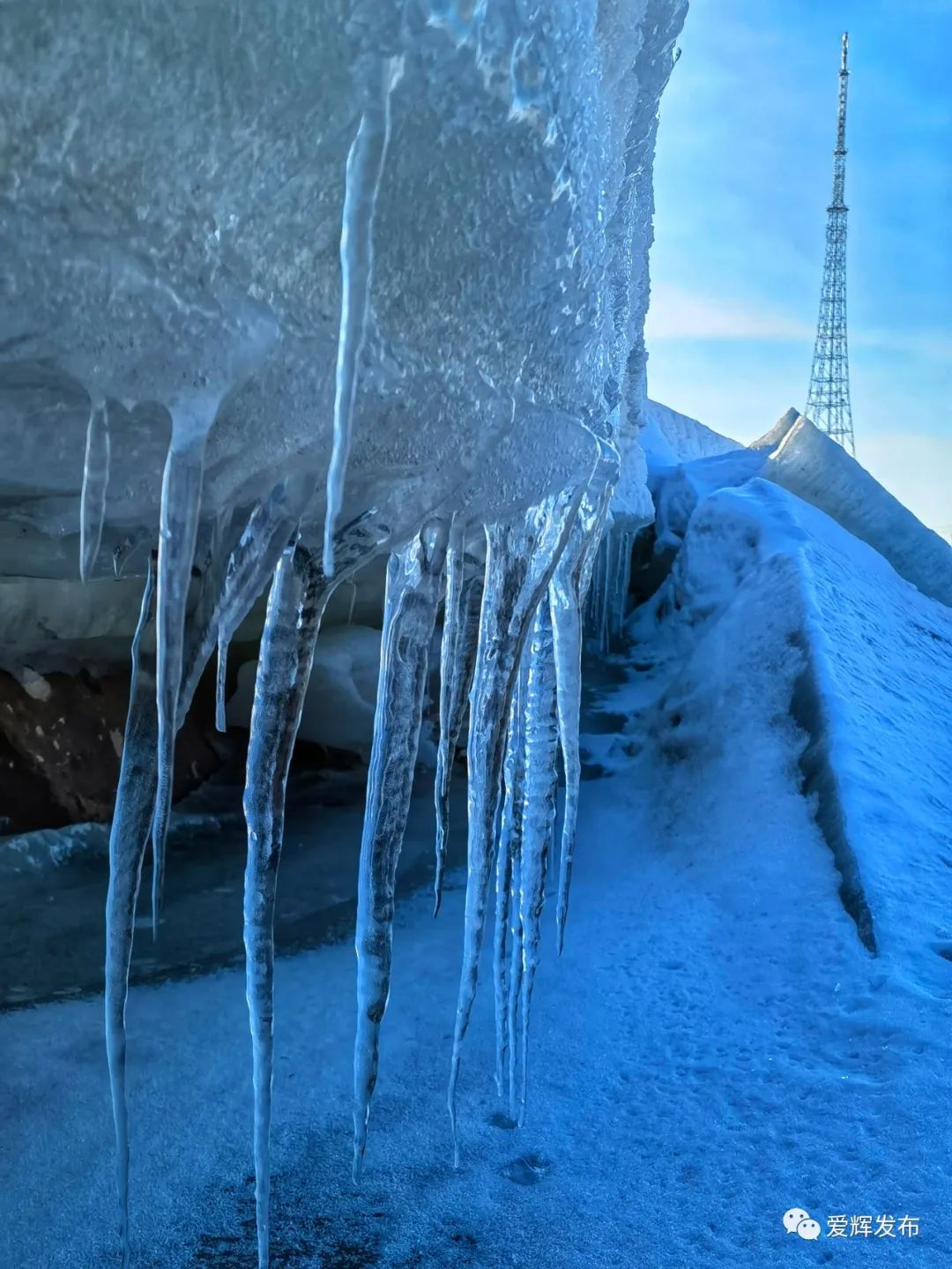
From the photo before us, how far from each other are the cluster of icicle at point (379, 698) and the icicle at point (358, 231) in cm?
20

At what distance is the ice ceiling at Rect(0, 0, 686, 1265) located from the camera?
34.3 inches

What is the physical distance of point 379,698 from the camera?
153 centimetres

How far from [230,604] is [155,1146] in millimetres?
1369

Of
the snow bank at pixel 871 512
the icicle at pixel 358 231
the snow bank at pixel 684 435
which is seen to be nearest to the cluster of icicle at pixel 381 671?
the icicle at pixel 358 231

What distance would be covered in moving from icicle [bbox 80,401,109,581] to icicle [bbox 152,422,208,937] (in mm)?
72

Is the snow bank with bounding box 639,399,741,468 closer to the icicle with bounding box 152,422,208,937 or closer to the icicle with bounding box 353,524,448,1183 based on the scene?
the icicle with bounding box 353,524,448,1183

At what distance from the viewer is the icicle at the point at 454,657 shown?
1.64 meters

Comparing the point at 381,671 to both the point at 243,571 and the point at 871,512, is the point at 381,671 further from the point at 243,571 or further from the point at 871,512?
the point at 871,512

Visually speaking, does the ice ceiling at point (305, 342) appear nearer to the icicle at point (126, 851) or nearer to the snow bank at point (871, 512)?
the icicle at point (126, 851)

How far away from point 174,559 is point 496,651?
2.20 feet

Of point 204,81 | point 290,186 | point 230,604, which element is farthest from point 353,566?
point 204,81

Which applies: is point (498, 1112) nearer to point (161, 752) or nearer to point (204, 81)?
point (161, 752)

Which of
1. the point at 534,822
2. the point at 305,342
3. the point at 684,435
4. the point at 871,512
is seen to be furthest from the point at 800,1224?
the point at 684,435

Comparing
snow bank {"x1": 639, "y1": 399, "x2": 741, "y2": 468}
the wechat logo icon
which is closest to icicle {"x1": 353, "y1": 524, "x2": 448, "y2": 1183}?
the wechat logo icon
